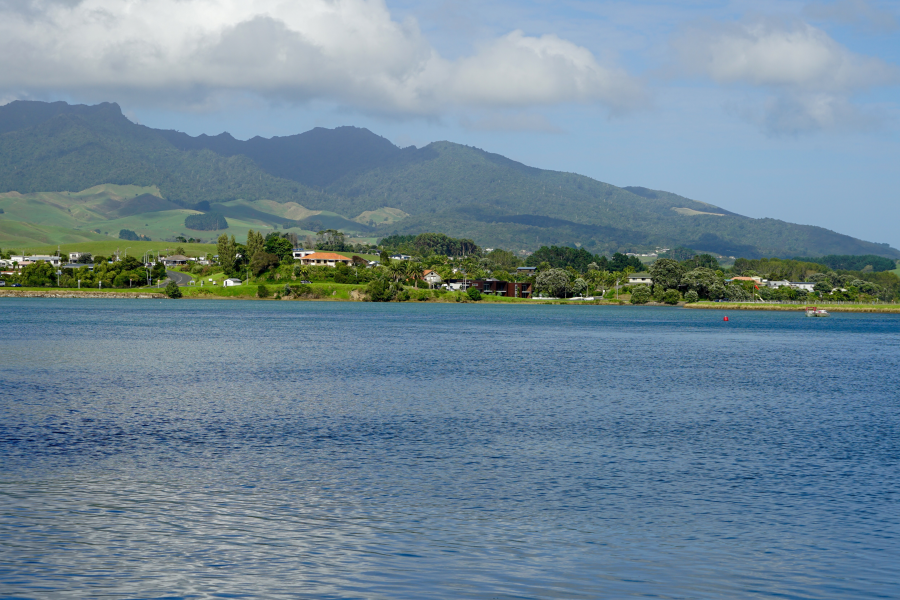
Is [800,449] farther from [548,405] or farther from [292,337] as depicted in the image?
[292,337]

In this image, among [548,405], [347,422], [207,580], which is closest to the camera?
[207,580]

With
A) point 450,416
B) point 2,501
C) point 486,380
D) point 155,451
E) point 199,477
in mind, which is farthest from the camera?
point 486,380

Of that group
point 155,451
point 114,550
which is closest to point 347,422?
point 155,451

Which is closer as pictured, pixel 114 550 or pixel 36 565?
pixel 36 565

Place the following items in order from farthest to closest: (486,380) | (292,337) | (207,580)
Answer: (292,337) → (486,380) → (207,580)

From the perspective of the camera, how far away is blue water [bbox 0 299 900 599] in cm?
1515

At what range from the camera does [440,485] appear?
2248cm

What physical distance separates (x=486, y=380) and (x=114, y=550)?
36.1 m

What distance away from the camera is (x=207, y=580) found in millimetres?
14570

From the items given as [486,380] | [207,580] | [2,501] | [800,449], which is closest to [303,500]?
[207,580]

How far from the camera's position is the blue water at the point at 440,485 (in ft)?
49.7

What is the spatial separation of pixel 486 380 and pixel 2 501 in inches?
1348

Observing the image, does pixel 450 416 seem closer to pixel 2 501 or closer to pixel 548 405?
pixel 548 405

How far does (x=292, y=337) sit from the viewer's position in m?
87.5
